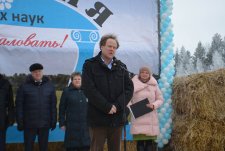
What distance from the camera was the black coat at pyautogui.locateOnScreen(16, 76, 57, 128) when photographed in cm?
469

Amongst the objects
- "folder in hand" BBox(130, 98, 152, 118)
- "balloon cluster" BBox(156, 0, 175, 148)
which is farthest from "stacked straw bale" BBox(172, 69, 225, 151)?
"folder in hand" BBox(130, 98, 152, 118)

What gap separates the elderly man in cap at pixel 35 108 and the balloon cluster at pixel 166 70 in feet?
6.25

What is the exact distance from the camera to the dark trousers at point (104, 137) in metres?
3.20

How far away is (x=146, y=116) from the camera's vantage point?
509 centimetres

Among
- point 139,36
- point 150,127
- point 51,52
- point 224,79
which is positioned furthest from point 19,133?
point 224,79

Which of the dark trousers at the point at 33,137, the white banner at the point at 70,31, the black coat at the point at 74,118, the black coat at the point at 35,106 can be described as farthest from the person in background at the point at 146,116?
the dark trousers at the point at 33,137

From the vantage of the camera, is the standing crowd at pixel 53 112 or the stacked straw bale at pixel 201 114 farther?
the stacked straw bale at pixel 201 114

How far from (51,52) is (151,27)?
1863 mm

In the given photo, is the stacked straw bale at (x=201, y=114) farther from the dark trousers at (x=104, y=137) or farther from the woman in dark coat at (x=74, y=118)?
the dark trousers at (x=104, y=137)

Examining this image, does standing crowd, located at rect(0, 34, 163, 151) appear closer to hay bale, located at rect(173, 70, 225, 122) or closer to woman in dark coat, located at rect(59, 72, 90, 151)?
woman in dark coat, located at rect(59, 72, 90, 151)

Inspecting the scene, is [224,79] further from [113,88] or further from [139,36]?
[113,88]

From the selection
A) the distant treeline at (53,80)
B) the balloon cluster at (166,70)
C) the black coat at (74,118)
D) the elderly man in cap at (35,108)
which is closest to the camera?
the elderly man in cap at (35,108)

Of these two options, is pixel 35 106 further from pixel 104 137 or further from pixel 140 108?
pixel 104 137

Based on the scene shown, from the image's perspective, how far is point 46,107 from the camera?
4.79m
